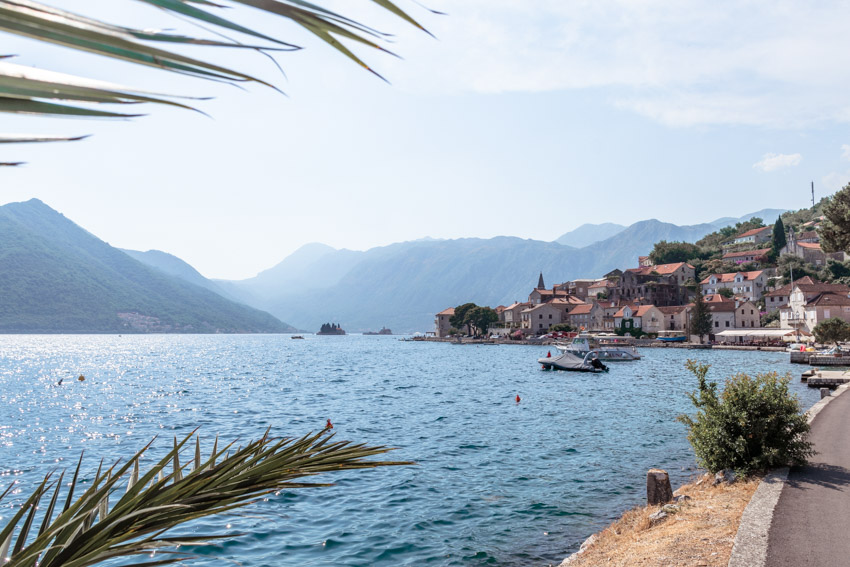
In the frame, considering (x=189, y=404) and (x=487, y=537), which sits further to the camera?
(x=189, y=404)

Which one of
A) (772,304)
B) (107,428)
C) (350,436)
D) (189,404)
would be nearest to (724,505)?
(350,436)

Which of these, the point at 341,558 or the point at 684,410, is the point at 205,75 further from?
the point at 684,410

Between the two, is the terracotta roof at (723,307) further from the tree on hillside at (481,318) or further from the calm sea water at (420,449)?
the calm sea water at (420,449)

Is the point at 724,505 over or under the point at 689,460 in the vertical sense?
over

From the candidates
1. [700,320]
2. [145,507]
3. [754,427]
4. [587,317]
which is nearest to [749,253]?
[587,317]

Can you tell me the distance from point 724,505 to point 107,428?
30298 mm

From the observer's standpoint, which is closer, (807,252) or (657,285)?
(807,252)

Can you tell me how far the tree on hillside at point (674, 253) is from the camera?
16275cm

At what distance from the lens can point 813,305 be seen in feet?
308

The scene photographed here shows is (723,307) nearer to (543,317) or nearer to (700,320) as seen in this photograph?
(700,320)

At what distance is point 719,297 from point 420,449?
12030 cm

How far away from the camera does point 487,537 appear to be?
13.2 meters

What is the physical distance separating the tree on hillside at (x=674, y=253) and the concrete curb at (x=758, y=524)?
537 ft

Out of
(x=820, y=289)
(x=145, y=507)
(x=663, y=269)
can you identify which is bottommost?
(x=145, y=507)
